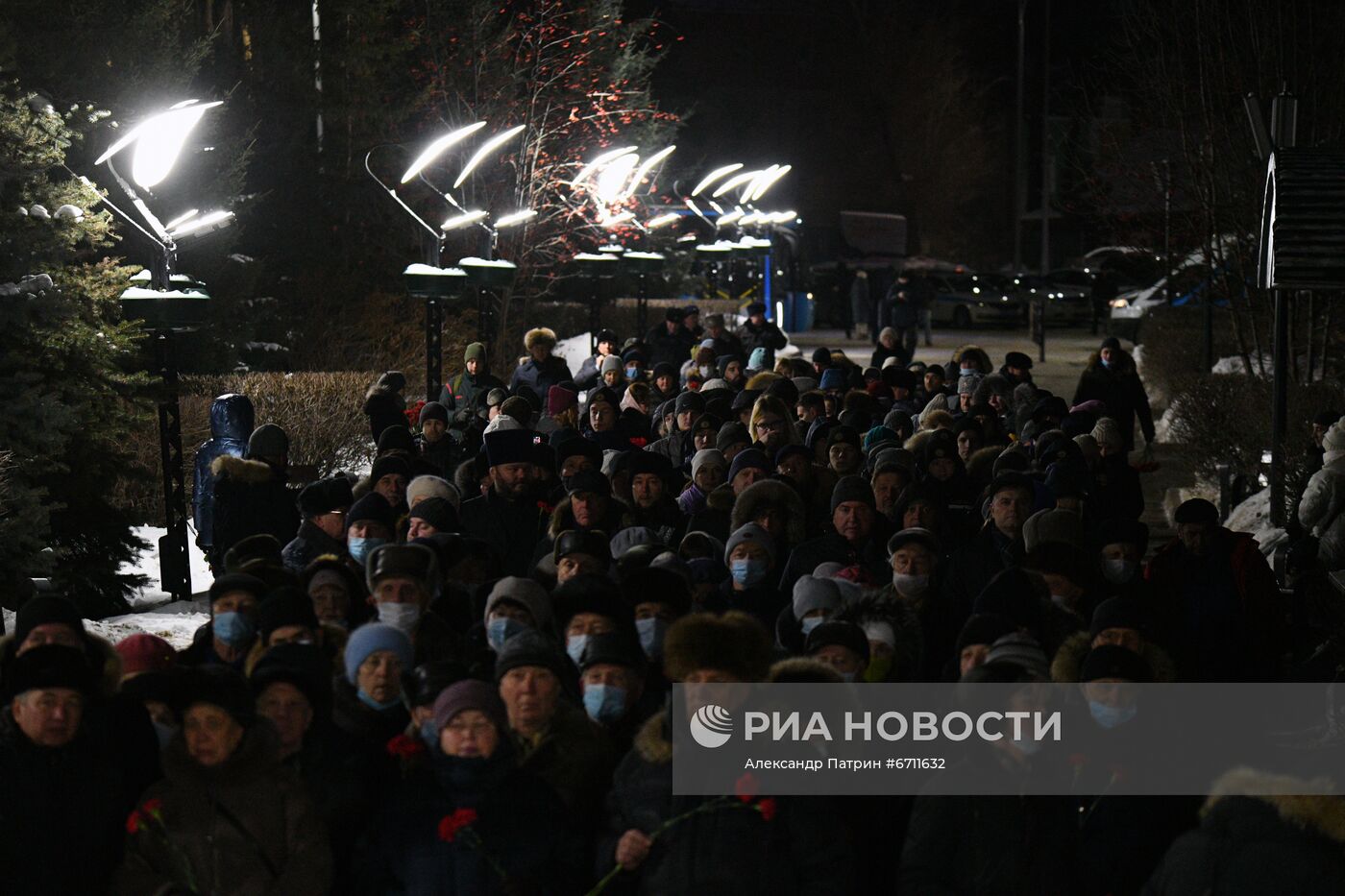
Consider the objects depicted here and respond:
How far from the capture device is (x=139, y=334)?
15.0m

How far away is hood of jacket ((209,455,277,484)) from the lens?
1096 cm

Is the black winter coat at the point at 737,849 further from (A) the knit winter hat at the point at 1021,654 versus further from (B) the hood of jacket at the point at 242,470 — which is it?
(B) the hood of jacket at the point at 242,470

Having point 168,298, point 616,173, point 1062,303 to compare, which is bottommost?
point 1062,303

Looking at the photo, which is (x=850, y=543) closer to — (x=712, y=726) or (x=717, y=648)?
(x=717, y=648)

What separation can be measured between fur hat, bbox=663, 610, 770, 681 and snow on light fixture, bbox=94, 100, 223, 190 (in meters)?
8.04

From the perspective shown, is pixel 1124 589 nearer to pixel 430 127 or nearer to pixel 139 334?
pixel 139 334

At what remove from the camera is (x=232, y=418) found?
13.0 metres

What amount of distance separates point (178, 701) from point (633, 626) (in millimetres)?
2021

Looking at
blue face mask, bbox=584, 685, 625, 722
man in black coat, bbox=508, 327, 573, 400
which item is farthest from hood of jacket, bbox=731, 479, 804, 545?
man in black coat, bbox=508, 327, 573, 400

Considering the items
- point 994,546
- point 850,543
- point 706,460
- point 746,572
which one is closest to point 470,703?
point 746,572

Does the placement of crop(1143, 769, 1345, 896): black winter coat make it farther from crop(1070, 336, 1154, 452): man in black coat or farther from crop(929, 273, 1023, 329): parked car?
crop(929, 273, 1023, 329): parked car

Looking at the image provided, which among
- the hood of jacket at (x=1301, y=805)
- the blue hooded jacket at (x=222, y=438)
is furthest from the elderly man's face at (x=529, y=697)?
the blue hooded jacket at (x=222, y=438)

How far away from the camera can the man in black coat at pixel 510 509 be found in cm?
1067

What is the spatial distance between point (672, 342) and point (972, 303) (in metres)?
30.6
